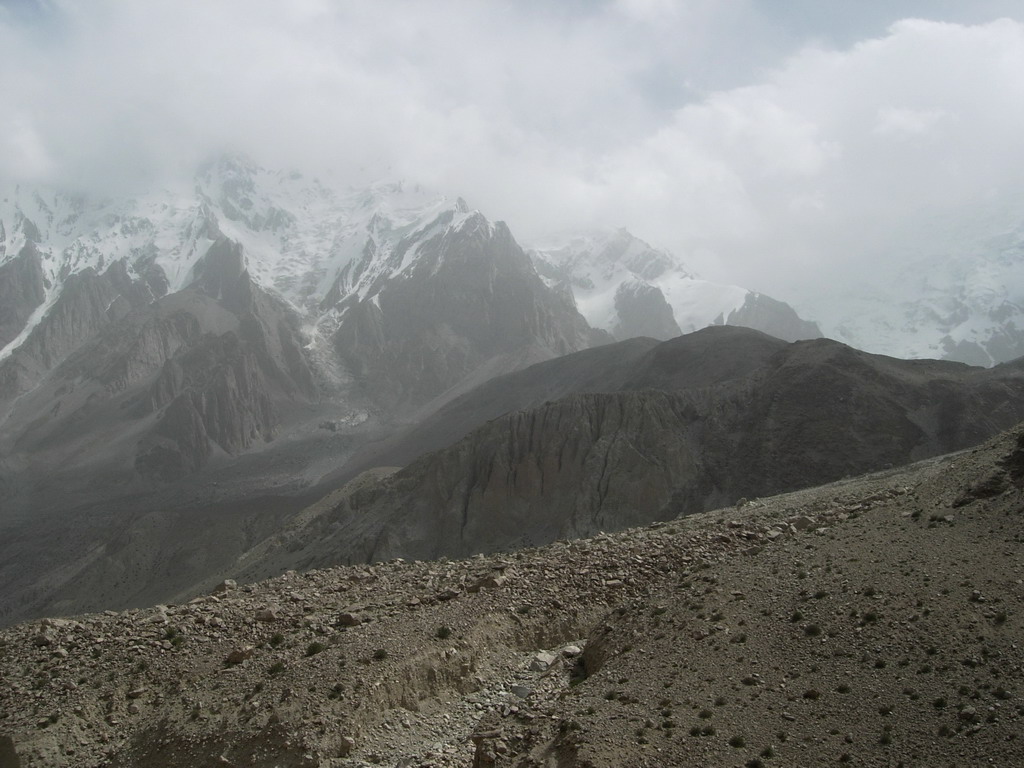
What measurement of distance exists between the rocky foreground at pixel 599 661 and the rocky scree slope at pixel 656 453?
42536 millimetres

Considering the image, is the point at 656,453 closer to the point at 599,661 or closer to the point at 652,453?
the point at 652,453

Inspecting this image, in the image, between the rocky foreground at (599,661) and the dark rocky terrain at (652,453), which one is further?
the dark rocky terrain at (652,453)

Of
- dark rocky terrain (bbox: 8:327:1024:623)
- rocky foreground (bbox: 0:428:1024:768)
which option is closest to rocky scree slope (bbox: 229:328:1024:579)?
dark rocky terrain (bbox: 8:327:1024:623)

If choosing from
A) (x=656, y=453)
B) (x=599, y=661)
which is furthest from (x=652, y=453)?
(x=599, y=661)

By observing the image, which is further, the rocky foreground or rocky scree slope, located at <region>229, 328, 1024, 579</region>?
rocky scree slope, located at <region>229, 328, 1024, 579</region>

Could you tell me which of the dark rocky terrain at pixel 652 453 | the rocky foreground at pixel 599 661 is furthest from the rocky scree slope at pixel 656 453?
the rocky foreground at pixel 599 661

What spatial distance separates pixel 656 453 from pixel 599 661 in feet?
179

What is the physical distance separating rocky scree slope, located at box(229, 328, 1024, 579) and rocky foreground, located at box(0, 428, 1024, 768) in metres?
42.5

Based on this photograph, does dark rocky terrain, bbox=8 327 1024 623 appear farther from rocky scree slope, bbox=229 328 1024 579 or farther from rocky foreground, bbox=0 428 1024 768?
rocky foreground, bbox=0 428 1024 768

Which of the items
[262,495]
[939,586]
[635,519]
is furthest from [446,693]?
[262,495]

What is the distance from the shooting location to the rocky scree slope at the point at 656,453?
217 feet

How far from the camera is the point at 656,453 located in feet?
233

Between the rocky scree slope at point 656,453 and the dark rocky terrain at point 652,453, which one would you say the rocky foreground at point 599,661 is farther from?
the rocky scree slope at point 656,453

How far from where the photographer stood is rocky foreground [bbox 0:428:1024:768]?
14031 mm
